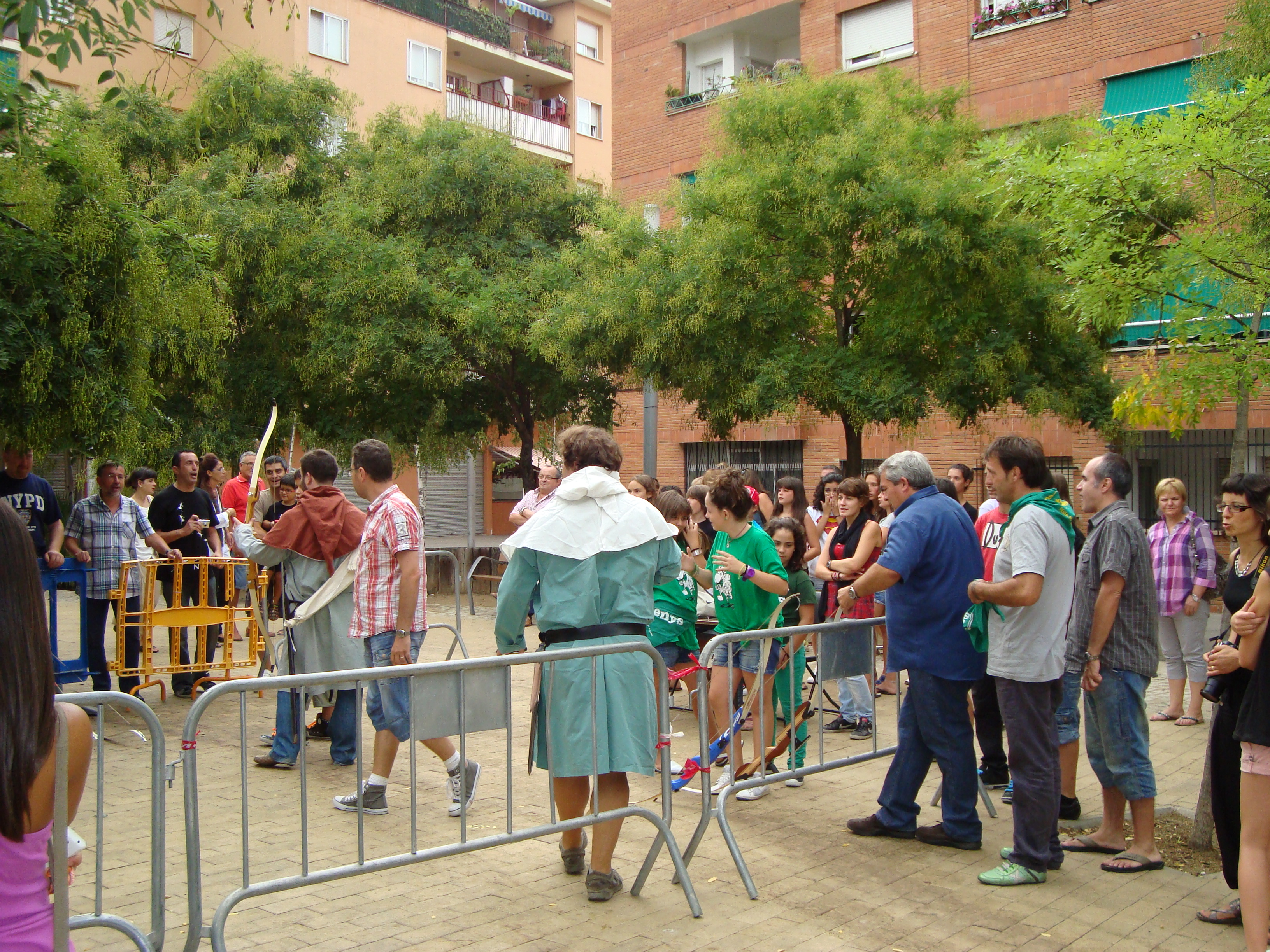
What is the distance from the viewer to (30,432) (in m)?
8.98

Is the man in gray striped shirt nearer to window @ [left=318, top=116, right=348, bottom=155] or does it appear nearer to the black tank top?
the black tank top

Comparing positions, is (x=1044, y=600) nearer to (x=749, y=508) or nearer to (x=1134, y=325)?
(x=749, y=508)

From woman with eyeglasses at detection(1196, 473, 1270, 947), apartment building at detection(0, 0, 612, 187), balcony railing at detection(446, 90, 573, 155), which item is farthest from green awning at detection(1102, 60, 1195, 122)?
balcony railing at detection(446, 90, 573, 155)

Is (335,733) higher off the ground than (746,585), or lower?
lower

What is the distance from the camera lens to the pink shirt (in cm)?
617

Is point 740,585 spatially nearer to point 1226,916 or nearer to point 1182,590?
point 1226,916

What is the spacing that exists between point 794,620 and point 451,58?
32.5m

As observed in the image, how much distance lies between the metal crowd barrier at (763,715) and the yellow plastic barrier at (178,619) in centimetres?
425

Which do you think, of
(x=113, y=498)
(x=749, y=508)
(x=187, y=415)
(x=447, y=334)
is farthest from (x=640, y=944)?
(x=187, y=415)

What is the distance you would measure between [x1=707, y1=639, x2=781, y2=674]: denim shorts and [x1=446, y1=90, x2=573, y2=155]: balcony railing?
29.2 meters

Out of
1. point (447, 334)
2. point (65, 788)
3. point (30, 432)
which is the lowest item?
point (65, 788)

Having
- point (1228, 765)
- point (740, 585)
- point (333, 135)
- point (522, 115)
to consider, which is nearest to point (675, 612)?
point (740, 585)

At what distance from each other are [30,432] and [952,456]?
16.4 meters

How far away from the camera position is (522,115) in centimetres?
3562
